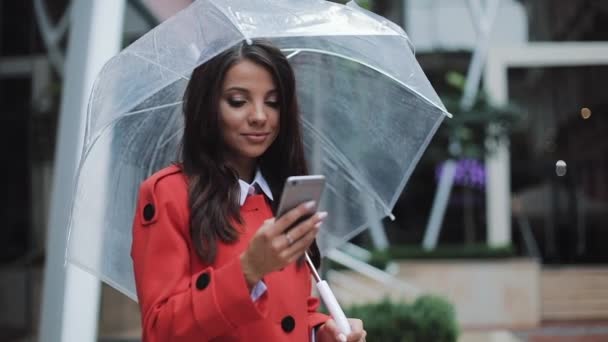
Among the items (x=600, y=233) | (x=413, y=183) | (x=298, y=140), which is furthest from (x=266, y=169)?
(x=600, y=233)

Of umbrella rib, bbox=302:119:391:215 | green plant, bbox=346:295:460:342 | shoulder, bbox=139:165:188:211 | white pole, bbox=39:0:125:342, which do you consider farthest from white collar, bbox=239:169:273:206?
green plant, bbox=346:295:460:342

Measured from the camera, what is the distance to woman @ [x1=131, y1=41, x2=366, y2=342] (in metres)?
1.39

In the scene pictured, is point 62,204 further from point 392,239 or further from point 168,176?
point 392,239

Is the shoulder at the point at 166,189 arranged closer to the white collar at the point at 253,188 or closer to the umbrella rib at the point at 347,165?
the white collar at the point at 253,188

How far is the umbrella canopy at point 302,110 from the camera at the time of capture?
1.77 m

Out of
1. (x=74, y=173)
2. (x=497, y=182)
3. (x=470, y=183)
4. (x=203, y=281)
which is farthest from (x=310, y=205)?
(x=470, y=183)

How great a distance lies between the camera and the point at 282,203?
132 centimetres

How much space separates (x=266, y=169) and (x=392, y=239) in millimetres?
15657

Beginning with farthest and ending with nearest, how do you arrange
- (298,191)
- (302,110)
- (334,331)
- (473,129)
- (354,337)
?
1. (473,129)
2. (302,110)
3. (334,331)
4. (354,337)
5. (298,191)

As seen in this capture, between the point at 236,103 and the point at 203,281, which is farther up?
the point at 236,103

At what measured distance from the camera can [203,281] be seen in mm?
1428

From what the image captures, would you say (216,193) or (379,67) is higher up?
(379,67)

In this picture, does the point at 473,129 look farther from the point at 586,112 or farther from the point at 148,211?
the point at 148,211

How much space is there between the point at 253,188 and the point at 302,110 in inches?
27.4
